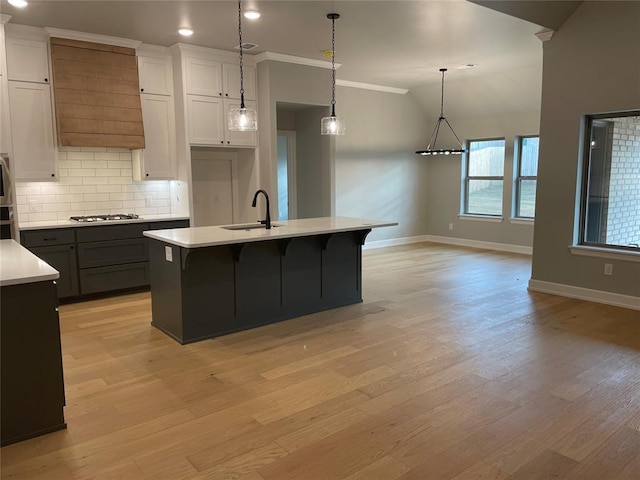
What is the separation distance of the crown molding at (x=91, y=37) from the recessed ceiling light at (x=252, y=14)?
1.62 m

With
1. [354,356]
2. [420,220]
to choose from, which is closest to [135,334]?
[354,356]

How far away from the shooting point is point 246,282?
13.9ft

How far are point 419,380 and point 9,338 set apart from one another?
2385 mm

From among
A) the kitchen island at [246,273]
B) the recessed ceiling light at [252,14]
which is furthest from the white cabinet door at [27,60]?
the kitchen island at [246,273]

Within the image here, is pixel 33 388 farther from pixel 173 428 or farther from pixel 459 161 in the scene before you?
pixel 459 161

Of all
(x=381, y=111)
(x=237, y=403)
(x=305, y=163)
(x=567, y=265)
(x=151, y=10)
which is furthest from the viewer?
(x=381, y=111)

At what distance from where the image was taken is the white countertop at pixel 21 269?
2383mm

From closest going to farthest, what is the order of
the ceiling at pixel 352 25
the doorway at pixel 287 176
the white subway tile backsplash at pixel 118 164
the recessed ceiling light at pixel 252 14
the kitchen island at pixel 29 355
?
1. the kitchen island at pixel 29 355
2. the ceiling at pixel 352 25
3. the recessed ceiling light at pixel 252 14
4. the white subway tile backsplash at pixel 118 164
5. the doorway at pixel 287 176

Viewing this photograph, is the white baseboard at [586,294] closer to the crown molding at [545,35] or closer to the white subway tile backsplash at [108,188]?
the crown molding at [545,35]

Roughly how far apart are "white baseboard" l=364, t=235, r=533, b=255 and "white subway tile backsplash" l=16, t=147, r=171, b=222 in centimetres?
408

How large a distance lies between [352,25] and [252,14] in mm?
1052

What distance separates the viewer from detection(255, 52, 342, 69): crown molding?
19.9ft

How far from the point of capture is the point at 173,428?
8.61 ft

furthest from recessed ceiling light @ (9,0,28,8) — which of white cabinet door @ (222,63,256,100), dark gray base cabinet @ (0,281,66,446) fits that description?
dark gray base cabinet @ (0,281,66,446)
